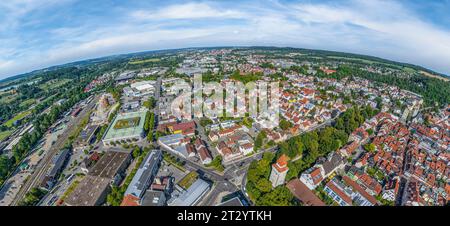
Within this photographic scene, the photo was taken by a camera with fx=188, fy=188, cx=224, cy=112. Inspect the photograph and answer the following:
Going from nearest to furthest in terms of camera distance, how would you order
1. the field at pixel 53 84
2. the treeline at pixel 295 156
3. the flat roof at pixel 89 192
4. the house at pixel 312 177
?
1. the treeline at pixel 295 156
2. the flat roof at pixel 89 192
3. the house at pixel 312 177
4. the field at pixel 53 84

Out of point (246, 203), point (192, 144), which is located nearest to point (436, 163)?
point (246, 203)

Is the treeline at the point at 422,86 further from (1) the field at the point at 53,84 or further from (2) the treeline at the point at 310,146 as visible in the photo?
(1) the field at the point at 53,84

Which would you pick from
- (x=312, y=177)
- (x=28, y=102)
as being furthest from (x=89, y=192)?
(x=28, y=102)

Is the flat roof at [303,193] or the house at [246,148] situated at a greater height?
the house at [246,148]

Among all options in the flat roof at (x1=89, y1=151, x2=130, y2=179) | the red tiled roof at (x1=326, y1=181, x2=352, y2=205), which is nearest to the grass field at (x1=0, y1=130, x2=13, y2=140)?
the flat roof at (x1=89, y1=151, x2=130, y2=179)

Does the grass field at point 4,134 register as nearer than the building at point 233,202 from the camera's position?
No

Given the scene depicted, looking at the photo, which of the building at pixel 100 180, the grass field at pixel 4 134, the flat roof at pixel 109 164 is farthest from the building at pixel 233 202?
the grass field at pixel 4 134
